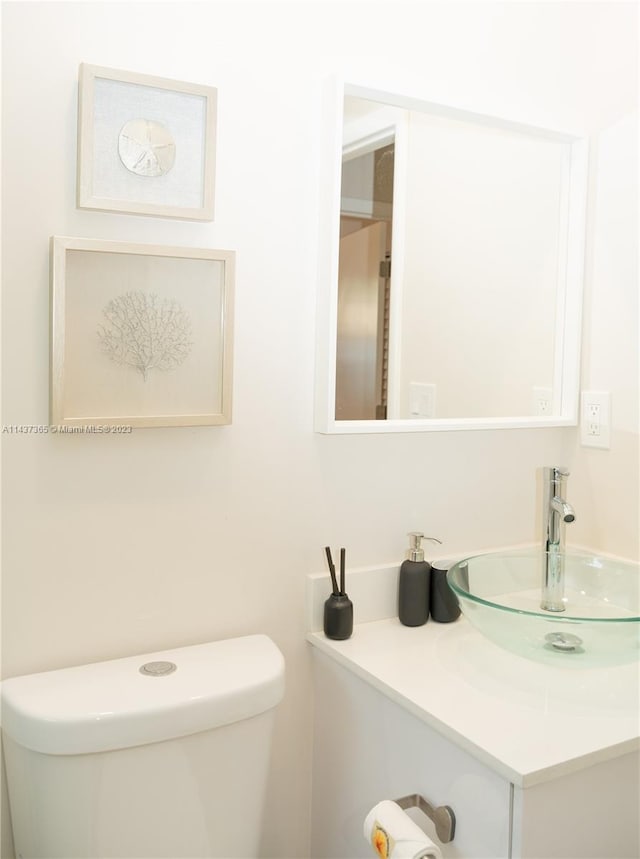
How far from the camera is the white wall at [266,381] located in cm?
113

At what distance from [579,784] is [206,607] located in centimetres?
64

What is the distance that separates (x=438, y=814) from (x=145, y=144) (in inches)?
42.7

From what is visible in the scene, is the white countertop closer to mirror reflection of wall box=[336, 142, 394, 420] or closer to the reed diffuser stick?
the reed diffuser stick

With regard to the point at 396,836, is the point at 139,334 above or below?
above

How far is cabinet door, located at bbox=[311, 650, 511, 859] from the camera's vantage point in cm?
101

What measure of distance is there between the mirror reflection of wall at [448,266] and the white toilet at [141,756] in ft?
1.78

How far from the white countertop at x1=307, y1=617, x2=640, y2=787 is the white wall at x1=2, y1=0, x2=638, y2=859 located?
187mm

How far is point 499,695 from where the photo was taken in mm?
1144

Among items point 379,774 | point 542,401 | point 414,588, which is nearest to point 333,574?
point 414,588

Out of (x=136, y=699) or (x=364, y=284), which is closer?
(x=136, y=699)

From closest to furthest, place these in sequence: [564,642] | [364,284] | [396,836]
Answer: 1. [396,836]
2. [564,642]
3. [364,284]

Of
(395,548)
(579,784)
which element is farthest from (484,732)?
(395,548)

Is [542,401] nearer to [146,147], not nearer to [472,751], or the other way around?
[472,751]

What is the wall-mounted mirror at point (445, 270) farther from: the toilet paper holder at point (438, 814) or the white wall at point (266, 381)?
the toilet paper holder at point (438, 814)
